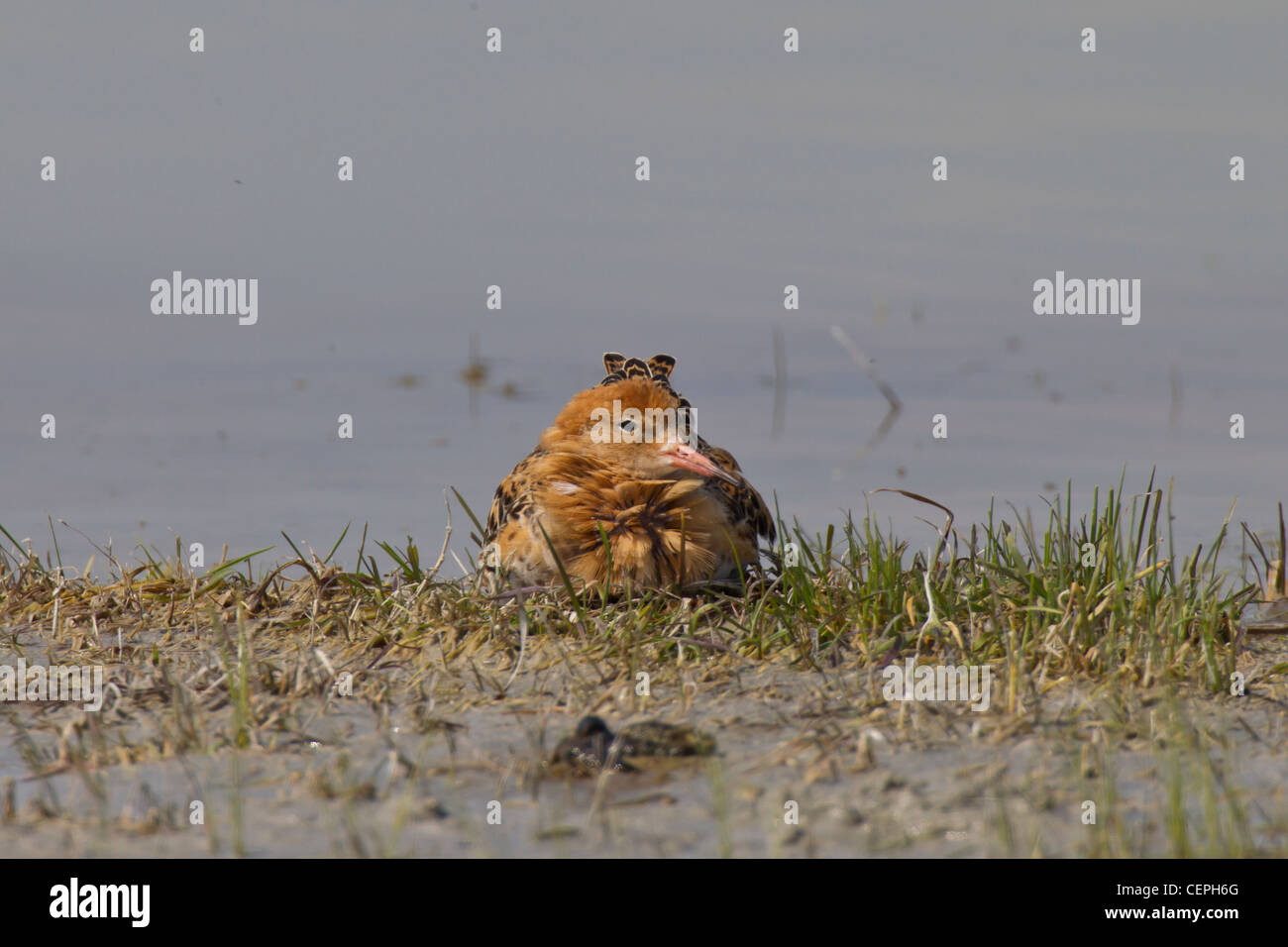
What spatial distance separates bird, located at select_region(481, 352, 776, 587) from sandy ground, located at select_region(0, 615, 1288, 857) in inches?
34.2

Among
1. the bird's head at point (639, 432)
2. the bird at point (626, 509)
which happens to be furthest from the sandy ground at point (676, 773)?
the bird's head at point (639, 432)

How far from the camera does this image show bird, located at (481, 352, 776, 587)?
6.96 metres

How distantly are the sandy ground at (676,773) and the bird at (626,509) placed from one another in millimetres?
869

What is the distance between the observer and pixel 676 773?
16.4 ft

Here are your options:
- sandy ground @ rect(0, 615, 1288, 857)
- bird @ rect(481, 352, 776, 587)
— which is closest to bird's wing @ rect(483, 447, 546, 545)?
bird @ rect(481, 352, 776, 587)

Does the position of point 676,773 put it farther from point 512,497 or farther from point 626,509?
point 512,497

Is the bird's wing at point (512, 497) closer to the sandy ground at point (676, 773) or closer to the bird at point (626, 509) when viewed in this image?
the bird at point (626, 509)

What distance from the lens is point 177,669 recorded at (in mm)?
6539

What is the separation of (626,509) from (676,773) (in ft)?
7.32

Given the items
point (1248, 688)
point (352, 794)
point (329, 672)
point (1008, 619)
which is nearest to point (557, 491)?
point (329, 672)

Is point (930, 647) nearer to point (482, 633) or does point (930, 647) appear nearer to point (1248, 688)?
point (1248, 688)
